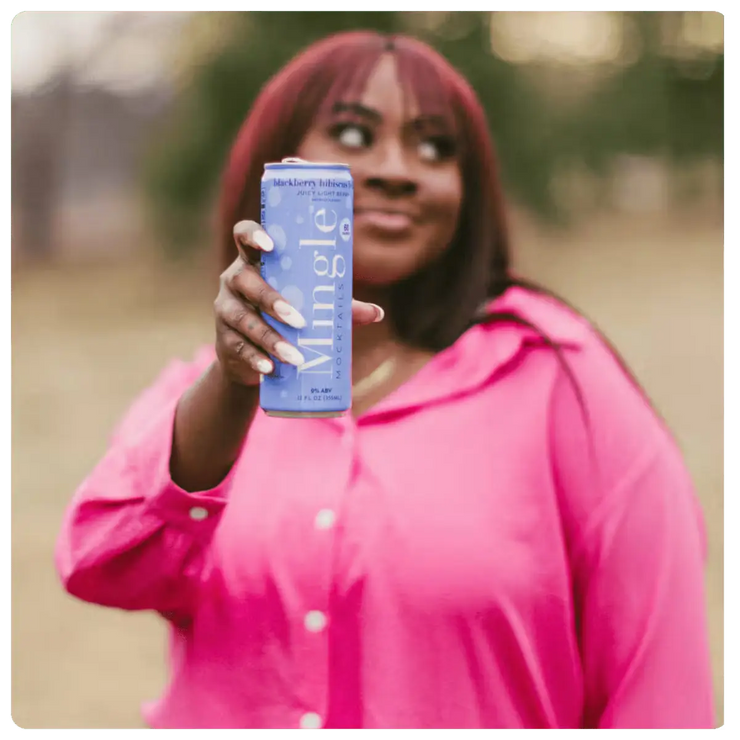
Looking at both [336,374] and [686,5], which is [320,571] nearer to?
[336,374]

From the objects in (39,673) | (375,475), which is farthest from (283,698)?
(39,673)

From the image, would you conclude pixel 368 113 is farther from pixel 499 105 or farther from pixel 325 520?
pixel 499 105

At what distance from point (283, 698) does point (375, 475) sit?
304 millimetres

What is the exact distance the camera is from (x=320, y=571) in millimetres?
1136

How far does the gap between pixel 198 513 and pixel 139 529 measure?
9 centimetres

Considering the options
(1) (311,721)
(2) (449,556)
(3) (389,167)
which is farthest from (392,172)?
(1) (311,721)

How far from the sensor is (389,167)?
1223mm

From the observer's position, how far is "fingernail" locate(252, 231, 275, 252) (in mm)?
A: 917

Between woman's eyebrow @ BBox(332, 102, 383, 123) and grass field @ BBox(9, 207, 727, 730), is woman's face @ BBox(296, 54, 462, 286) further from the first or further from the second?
grass field @ BBox(9, 207, 727, 730)

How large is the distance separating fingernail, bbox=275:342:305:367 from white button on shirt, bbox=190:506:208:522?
0.99 ft

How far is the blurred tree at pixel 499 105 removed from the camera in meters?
1.61

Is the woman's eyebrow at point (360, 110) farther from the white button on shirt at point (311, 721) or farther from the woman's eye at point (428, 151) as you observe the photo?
the white button on shirt at point (311, 721)

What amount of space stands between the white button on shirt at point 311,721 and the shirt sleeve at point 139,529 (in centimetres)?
22

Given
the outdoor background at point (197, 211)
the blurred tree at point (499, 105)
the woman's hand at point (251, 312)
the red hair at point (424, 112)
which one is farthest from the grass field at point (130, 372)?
the woman's hand at point (251, 312)
